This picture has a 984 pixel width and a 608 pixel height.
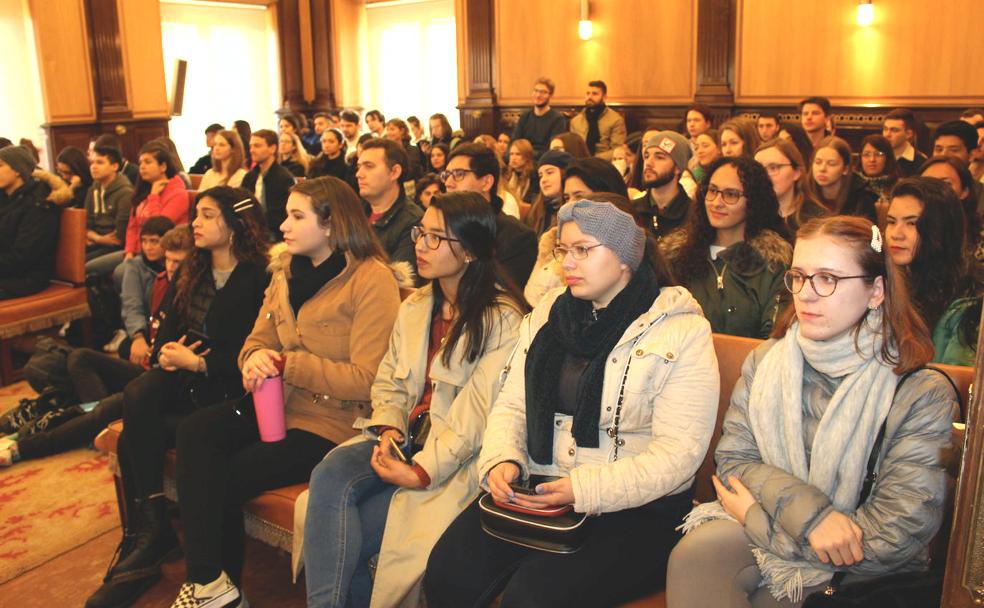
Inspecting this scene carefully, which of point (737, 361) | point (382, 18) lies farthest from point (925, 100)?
point (382, 18)

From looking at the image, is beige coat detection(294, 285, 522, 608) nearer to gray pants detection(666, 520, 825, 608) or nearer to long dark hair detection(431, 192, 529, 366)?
long dark hair detection(431, 192, 529, 366)

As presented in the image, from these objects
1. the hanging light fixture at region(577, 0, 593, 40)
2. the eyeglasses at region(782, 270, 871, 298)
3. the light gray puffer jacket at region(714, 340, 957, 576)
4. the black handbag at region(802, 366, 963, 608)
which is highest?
the hanging light fixture at region(577, 0, 593, 40)

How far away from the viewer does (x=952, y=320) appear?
2.49 m

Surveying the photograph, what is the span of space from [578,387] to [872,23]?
7.04m

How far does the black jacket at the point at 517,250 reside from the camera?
11.2ft

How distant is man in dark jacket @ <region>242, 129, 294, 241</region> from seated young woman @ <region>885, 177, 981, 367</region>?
4.25 meters

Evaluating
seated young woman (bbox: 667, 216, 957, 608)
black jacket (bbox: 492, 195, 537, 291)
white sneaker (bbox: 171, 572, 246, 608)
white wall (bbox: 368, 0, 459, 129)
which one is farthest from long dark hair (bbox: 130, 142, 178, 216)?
white wall (bbox: 368, 0, 459, 129)

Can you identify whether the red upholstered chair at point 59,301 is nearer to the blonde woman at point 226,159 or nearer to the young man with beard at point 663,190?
the blonde woman at point 226,159

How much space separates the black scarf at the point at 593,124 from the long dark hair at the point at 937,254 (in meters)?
6.49

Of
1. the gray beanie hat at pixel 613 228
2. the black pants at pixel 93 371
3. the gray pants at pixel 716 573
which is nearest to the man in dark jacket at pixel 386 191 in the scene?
the black pants at pixel 93 371

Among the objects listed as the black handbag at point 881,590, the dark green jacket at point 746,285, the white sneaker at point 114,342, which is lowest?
the white sneaker at point 114,342

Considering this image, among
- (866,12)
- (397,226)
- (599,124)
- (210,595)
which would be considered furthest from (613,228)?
(599,124)

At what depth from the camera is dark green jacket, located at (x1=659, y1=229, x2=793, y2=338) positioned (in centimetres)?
283

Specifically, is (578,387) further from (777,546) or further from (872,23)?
(872,23)
